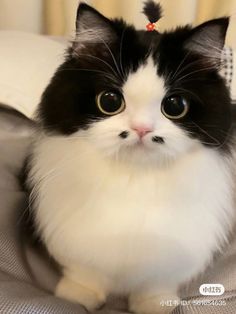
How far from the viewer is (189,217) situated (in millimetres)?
939

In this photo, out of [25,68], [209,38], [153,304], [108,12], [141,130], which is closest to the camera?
[141,130]

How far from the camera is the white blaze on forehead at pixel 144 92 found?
2.57ft

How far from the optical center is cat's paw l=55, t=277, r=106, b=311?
0.98 metres

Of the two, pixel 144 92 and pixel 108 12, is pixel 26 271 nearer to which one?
pixel 144 92

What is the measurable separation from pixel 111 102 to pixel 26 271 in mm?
494

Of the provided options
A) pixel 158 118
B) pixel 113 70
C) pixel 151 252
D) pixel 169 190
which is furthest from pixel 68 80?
pixel 151 252

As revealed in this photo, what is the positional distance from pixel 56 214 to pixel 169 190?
10.9 inches

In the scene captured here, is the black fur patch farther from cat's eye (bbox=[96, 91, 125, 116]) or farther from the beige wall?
the beige wall

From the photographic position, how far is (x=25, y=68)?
1492 mm

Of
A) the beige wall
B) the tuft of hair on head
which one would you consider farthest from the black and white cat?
the beige wall

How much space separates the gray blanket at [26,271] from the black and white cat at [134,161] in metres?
0.06

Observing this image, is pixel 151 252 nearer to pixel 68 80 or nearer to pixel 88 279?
pixel 88 279

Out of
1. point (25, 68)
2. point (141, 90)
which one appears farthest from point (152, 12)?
point (25, 68)

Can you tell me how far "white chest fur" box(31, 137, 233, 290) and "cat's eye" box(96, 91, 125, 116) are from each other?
0.10 m
